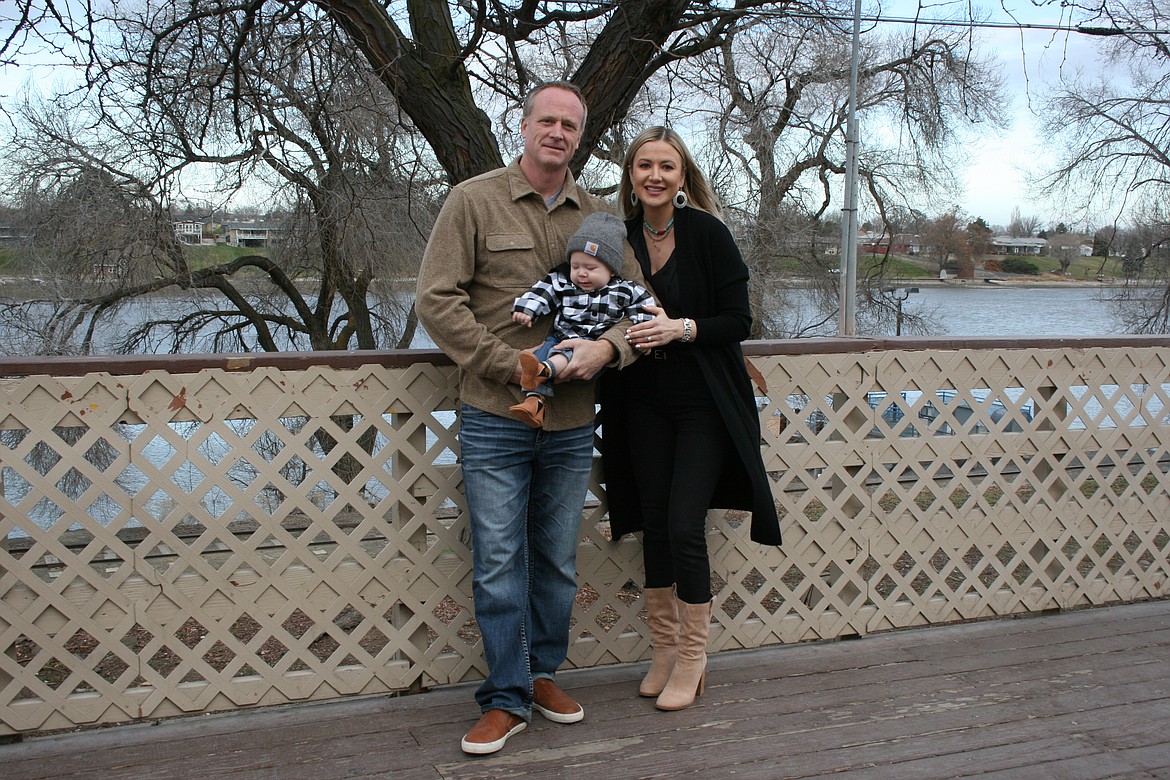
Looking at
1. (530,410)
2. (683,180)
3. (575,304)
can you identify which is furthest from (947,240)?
(530,410)

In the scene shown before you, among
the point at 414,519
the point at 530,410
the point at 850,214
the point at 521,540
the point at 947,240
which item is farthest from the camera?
the point at 947,240

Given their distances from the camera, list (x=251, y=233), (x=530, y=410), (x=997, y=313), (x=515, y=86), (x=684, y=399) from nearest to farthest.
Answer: (x=530, y=410) → (x=684, y=399) → (x=515, y=86) → (x=251, y=233) → (x=997, y=313)

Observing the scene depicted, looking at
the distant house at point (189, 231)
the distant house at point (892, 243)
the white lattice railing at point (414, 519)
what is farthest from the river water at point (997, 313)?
the white lattice railing at point (414, 519)

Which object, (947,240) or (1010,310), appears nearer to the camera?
(947,240)

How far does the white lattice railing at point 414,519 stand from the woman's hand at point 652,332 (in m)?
0.63

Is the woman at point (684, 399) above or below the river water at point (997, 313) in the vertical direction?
above

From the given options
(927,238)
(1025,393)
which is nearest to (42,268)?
(1025,393)

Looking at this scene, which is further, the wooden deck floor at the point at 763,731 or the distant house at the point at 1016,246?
the distant house at the point at 1016,246

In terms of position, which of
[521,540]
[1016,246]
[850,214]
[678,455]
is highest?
[850,214]

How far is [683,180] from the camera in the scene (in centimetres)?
303

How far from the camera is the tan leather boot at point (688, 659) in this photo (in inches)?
120

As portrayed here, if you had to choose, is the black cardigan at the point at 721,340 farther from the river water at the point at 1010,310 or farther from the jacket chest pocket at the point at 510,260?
the river water at the point at 1010,310

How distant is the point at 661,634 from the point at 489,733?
692 mm

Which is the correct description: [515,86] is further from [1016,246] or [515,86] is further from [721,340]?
[1016,246]
